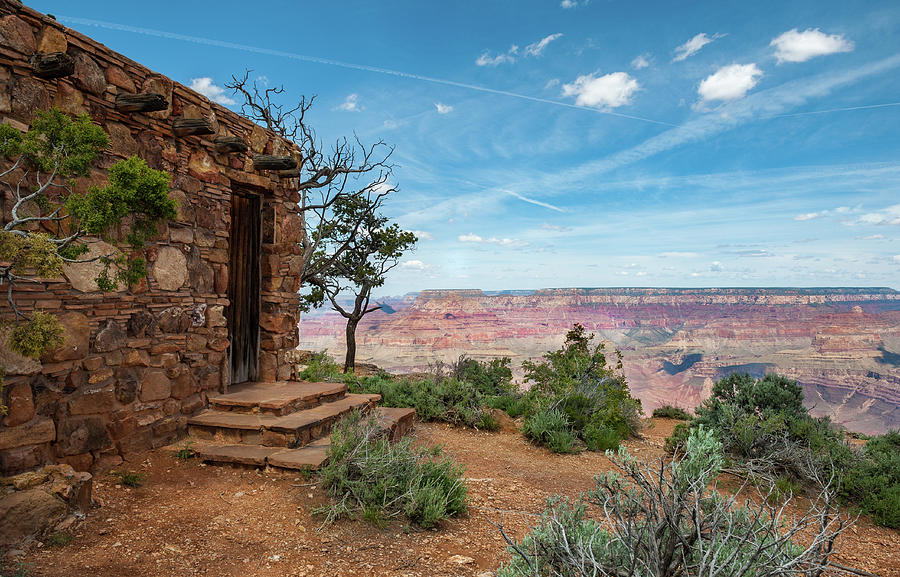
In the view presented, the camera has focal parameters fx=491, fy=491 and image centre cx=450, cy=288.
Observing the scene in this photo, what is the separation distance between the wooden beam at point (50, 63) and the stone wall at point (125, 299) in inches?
2.5

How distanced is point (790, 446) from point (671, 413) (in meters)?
5.83

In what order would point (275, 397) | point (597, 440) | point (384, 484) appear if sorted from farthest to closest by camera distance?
point (597, 440)
point (275, 397)
point (384, 484)

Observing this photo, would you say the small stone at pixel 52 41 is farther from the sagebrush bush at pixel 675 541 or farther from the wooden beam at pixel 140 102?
the sagebrush bush at pixel 675 541

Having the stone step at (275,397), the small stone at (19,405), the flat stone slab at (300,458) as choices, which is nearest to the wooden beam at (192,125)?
the small stone at (19,405)

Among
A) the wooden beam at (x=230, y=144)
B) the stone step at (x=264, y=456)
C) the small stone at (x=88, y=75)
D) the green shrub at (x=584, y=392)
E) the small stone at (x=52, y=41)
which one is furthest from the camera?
the green shrub at (x=584, y=392)

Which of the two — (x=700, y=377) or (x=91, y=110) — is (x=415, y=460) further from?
(x=700, y=377)

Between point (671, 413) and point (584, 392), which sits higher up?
point (584, 392)

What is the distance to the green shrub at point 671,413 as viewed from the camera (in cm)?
1173

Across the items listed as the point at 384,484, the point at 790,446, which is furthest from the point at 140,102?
the point at 790,446

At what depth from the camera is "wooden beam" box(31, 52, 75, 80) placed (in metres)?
3.66

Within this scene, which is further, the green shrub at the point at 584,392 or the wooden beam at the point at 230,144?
the green shrub at the point at 584,392

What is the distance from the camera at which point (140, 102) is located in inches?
172

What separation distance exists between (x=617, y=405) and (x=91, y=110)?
8009 mm

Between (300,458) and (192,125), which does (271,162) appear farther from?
(300,458)
